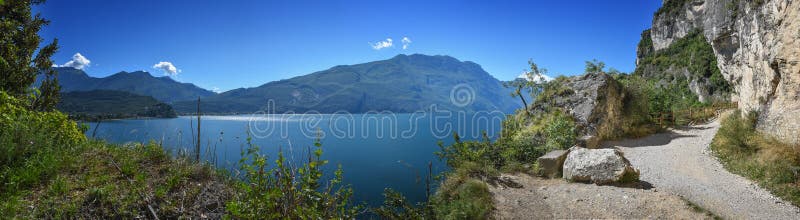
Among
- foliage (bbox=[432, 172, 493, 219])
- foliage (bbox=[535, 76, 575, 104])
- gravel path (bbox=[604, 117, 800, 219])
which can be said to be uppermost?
foliage (bbox=[535, 76, 575, 104])

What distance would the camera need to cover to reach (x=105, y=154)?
650cm

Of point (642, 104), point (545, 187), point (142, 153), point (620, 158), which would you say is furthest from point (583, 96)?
point (142, 153)

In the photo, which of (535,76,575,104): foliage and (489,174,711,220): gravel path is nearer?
(489,174,711,220): gravel path

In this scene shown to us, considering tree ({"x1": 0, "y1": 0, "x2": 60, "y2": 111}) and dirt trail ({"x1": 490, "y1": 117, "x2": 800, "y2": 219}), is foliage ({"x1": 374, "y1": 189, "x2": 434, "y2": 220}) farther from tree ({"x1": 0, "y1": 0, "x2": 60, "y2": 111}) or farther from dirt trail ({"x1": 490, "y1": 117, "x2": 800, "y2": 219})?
tree ({"x1": 0, "y1": 0, "x2": 60, "y2": 111})

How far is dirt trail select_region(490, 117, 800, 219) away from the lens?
7215mm

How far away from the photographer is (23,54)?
10.5 metres

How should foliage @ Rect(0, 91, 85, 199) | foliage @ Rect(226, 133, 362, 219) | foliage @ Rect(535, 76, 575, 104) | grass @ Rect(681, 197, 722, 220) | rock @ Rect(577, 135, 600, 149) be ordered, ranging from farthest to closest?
foliage @ Rect(535, 76, 575, 104) < rock @ Rect(577, 135, 600, 149) < grass @ Rect(681, 197, 722, 220) < foliage @ Rect(0, 91, 85, 199) < foliage @ Rect(226, 133, 362, 219)

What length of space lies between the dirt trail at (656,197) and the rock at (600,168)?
28 centimetres

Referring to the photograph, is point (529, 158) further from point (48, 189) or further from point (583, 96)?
point (48, 189)

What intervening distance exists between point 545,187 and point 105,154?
34.6 feet

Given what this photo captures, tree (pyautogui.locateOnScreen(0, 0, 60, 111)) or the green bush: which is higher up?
tree (pyautogui.locateOnScreen(0, 0, 60, 111))

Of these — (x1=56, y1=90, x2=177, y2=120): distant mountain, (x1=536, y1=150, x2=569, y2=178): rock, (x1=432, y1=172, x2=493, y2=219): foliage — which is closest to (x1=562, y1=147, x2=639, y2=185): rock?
(x1=536, y1=150, x2=569, y2=178): rock

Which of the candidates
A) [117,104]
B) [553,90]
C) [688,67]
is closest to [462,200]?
[553,90]

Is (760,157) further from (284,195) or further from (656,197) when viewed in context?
(284,195)
